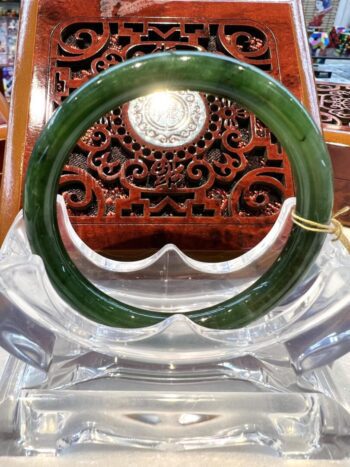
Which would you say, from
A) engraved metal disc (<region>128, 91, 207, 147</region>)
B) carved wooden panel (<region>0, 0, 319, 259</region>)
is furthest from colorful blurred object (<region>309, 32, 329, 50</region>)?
engraved metal disc (<region>128, 91, 207, 147</region>)

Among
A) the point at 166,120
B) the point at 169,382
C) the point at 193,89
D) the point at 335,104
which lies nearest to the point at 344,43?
the point at 335,104

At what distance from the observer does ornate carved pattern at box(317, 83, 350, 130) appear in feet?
3.11

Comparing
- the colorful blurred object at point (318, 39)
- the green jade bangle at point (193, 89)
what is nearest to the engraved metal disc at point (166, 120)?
the green jade bangle at point (193, 89)

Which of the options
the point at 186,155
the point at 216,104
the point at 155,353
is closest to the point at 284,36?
the point at 216,104

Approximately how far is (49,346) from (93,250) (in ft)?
0.79

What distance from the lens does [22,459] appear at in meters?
0.47

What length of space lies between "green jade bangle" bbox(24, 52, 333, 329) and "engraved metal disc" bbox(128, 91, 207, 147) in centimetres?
27

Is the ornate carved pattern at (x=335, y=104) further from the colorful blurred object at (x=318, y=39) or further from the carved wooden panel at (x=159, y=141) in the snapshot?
the colorful blurred object at (x=318, y=39)

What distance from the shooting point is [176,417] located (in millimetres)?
487

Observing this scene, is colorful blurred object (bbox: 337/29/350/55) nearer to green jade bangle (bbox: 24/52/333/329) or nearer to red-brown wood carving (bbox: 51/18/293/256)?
red-brown wood carving (bbox: 51/18/293/256)

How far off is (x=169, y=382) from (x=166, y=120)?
0.44m

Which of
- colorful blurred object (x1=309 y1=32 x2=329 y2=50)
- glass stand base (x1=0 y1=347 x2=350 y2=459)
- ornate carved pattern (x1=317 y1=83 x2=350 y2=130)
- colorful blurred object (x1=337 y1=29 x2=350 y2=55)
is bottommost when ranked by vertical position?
glass stand base (x1=0 y1=347 x2=350 y2=459)

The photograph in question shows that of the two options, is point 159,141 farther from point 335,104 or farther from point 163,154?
point 335,104

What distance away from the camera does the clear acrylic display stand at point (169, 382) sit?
46 centimetres
